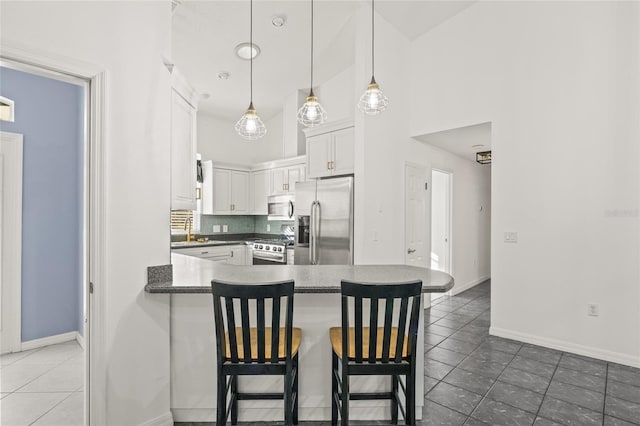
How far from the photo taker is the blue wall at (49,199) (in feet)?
10.6

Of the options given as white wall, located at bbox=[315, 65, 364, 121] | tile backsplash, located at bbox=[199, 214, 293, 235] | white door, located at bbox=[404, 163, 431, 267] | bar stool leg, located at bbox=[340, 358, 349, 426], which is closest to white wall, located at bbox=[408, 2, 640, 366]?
white door, located at bbox=[404, 163, 431, 267]

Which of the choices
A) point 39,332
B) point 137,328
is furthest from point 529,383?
point 39,332

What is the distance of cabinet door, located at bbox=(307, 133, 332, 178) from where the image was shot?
439 centimetres

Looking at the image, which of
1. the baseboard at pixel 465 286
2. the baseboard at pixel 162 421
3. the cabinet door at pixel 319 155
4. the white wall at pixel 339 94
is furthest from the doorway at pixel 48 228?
the baseboard at pixel 465 286

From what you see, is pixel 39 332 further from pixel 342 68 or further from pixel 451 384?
pixel 342 68

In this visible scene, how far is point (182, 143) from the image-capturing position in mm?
2311

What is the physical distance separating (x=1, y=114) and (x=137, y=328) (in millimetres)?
2704

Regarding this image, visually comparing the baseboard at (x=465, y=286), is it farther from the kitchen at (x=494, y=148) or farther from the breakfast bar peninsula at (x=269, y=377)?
the breakfast bar peninsula at (x=269, y=377)

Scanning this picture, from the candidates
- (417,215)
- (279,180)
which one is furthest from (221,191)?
(417,215)

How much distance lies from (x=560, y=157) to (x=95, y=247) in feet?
13.3

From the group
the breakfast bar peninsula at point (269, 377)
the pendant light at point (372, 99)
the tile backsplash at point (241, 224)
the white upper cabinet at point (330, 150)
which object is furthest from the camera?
the tile backsplash at point (241, 224)

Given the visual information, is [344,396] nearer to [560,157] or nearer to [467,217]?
[560,157]

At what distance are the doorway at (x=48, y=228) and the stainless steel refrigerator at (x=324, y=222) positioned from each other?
8.28 feet

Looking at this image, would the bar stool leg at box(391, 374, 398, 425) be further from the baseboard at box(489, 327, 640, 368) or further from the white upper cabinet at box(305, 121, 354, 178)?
the white upper cabinet at box(305, 121, 354, 178)
